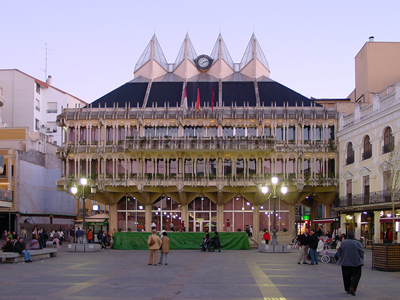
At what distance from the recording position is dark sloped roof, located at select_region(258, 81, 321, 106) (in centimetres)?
6372

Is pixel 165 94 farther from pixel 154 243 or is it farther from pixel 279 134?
pixel 154 243

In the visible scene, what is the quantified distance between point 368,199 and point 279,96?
20027 millimetres

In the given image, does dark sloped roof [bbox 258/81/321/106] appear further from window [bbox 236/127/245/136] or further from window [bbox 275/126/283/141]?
window [bbox 236/127/245/136]

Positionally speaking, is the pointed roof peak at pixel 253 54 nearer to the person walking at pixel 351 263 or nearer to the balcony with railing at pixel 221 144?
the balcony with railing at pixel 221 144

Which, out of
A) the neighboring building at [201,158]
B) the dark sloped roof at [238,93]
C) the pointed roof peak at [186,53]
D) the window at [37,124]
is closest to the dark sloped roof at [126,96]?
the neighboring building at [201,158]

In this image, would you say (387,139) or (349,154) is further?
(349,154)

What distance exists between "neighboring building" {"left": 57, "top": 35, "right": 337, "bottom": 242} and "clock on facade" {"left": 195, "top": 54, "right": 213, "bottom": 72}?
9111 millimetres

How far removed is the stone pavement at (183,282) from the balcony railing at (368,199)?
2157 centimetres

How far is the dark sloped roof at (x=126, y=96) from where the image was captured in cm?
6462

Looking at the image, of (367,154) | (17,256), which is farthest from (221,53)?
(17,256)

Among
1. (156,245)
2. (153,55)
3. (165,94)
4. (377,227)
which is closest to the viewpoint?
(156,245)

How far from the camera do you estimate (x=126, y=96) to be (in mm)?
66125

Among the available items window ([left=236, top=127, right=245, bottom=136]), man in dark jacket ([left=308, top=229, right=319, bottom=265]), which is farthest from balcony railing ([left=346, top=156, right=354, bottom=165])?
man in dark jacket ([left=308, top=229, right=319, bottom=265])

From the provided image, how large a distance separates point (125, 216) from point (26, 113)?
3091cm
